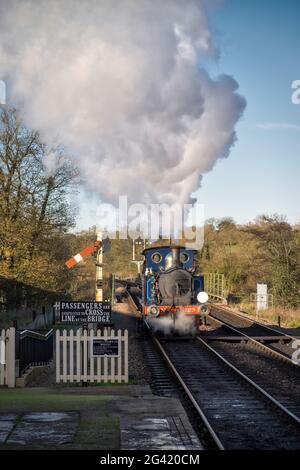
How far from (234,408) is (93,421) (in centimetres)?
273

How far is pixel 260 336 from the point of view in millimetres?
20000

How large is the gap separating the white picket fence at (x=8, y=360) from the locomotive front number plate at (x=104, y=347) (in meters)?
1.52

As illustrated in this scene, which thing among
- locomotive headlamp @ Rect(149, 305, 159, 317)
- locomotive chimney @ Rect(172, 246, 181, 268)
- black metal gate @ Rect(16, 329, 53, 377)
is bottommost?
black metal gate @ Rect(16, 329, 53, 377)

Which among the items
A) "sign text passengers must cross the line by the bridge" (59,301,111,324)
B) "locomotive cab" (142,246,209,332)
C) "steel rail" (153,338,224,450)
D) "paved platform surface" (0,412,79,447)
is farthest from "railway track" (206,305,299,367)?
"paved platform surface" (0,412,79,447)

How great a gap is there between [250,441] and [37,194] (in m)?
21.2

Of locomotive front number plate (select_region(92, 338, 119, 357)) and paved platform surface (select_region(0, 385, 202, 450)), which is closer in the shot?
paved platform surface (select_region(0, 385, 202, 450))

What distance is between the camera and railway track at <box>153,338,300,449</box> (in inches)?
299

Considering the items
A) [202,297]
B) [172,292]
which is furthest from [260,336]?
[172,292]

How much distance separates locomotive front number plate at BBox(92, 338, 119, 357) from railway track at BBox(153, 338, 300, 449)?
1477mm

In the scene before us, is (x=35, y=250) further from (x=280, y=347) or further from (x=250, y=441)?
(x=250, y=441)

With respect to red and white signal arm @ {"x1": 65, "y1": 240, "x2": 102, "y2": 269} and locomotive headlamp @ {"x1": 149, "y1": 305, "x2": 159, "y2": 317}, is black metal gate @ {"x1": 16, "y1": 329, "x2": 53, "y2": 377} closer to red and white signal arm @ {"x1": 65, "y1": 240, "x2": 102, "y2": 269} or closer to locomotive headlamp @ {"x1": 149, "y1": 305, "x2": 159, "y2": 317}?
red and white signal arm @ {"x1": 65, "y1": 240, "x2": 102, "y2": 269}

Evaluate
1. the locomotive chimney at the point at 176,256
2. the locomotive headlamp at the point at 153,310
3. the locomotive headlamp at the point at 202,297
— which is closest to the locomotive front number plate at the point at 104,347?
the locomotive headlamp at the point at 153,310

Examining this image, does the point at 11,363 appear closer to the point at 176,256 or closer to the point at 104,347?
the point at 104,347
